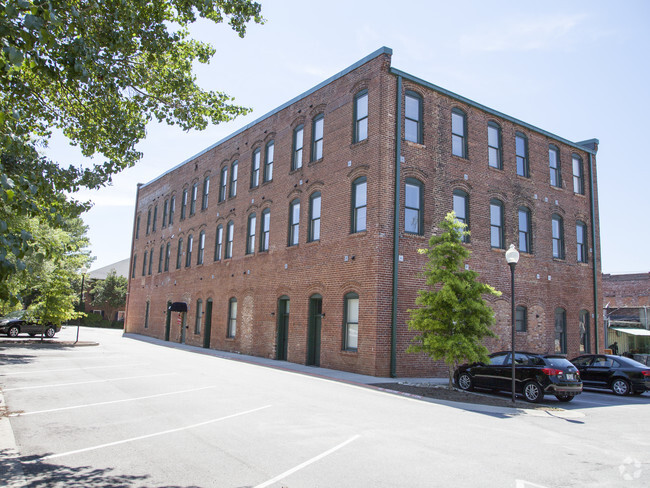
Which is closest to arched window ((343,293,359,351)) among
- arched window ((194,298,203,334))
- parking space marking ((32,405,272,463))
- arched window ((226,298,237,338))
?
parking space marking ((32,405,272,463))

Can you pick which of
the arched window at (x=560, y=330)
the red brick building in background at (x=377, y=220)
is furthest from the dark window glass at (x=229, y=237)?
the arched window at (x=560, y=330)

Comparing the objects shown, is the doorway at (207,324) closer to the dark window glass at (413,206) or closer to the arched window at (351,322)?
the arched window at (351,322)

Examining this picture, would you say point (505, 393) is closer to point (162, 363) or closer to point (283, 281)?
point (283, 281)

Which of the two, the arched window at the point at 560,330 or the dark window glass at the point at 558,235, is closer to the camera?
the arched window at the point at 560,330

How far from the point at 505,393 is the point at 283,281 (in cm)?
1111

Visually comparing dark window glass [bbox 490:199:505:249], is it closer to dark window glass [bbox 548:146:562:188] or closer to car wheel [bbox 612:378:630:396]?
dark window glass [bbox 548:146:562:188]

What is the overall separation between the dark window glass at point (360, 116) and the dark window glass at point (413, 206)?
8.63 feet

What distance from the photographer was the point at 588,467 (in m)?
7.04

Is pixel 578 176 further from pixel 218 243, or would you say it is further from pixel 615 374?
pixel 218 243

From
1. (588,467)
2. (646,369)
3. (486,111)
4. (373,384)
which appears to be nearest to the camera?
(588,467)

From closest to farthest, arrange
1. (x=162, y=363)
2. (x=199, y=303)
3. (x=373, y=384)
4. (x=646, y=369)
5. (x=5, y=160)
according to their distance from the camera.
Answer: (x=5, y=160), (x=373, y=384), (x=646, y=369), (x=162, y=363), (x=199, y=303)

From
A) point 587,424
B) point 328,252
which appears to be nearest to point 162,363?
point 328,252

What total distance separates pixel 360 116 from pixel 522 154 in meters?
9.11

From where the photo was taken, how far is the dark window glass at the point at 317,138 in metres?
22.4
